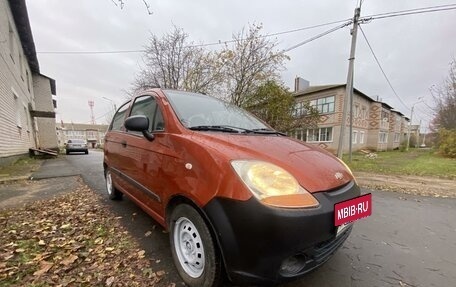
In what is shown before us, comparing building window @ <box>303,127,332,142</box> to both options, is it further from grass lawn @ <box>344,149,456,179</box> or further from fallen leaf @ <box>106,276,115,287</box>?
fallen leaf @ <box>106,276,115,287</box>

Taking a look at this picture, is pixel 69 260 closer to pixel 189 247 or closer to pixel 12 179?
pixel 189 247

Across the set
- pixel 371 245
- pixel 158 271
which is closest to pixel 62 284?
pixel 158 271

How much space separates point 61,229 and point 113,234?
75 centimetres

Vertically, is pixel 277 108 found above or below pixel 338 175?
above

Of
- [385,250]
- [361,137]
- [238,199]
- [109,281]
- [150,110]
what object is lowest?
[361,137]

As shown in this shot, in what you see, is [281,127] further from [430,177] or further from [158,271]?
[158,271]

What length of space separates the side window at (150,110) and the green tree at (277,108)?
883 centimetres

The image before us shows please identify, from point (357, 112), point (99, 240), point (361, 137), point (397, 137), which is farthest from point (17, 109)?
point (397, 137)

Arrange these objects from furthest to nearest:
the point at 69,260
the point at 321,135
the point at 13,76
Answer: the point at 321,135 < the point at 13,76 < the point at 69,260

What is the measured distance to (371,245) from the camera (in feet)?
9.35

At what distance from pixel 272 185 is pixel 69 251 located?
7.83ft

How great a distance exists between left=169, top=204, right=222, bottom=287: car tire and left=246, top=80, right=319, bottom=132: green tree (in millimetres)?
9963

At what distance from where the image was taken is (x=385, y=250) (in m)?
2.74

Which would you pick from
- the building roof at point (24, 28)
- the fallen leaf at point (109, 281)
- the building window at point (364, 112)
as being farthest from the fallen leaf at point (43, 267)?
the building window at point (364, 112)
